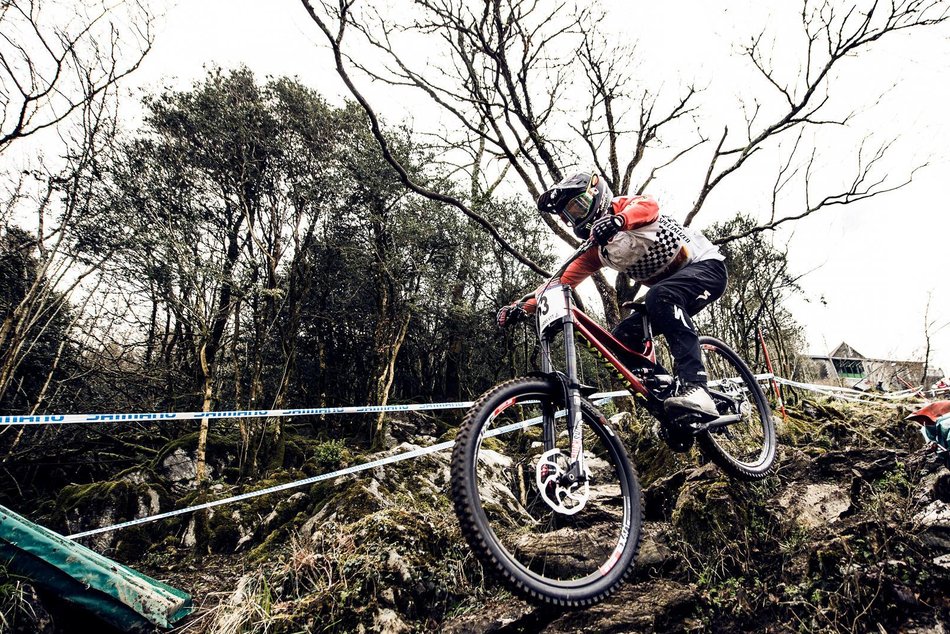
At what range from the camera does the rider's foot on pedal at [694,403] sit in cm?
244

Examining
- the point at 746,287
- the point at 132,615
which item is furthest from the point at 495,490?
the point at 746,287

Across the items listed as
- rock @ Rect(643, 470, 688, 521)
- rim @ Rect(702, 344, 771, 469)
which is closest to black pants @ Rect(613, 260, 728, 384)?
rim @ Rect(702, 344, 771, 469)

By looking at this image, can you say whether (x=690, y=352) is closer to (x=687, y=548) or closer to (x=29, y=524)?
(x=687, y=548)

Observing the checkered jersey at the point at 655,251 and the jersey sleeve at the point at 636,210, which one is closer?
the jersey sleeve at the point at 636,210

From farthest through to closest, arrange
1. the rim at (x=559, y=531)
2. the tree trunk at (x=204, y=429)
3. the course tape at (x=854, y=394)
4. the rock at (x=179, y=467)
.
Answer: the rock at (x=179, y=467) → the tree trunk at (x=204, y=429) → the course tape at (x=854, y=394) → the rim at (x=559, y=531)

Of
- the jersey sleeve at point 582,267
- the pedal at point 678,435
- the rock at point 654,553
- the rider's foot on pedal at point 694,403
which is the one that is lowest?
the rock at point 654,553

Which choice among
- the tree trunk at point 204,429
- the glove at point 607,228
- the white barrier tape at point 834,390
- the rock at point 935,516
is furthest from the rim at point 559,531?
the tree trunk at point 204,429

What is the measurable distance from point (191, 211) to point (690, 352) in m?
13.2

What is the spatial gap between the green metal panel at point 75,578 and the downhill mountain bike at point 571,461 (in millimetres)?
2299

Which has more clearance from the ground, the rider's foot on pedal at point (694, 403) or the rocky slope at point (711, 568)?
the rider's foot on pedal at point (694, 403)

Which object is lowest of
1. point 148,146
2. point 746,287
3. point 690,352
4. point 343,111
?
point 690,352

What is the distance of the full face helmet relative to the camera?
107 inches

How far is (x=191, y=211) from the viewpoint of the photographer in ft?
38.0

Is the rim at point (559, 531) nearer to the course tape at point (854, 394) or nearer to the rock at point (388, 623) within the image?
the rock at point (388, 623)
